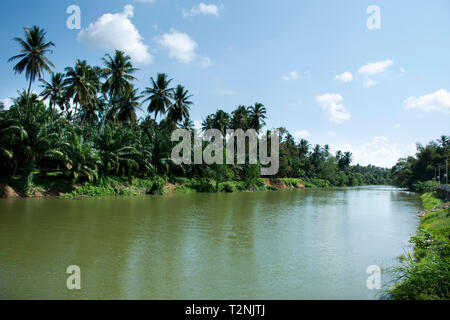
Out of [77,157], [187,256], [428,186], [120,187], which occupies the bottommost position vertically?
[187,256]

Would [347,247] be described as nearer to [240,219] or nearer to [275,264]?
[275,264]

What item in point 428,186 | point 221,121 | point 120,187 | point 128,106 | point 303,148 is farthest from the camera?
point 303,148

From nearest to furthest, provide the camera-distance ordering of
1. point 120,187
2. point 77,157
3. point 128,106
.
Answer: point 77,157 < point 120,187 < point 128,106

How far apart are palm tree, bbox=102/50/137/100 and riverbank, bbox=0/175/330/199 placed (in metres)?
10.6

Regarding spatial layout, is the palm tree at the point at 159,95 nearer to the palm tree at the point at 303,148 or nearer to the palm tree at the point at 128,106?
the palm tree at the point at 128,106

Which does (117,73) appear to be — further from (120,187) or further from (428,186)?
(428,186)

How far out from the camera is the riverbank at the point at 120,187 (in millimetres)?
22591

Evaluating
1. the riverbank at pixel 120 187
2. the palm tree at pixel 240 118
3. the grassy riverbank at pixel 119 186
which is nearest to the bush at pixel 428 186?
the riverbank at pixel 120 187

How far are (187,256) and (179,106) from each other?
35.1m

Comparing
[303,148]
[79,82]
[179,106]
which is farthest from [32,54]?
[303,148]

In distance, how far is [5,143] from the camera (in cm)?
2223

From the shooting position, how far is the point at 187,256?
8.49 metres

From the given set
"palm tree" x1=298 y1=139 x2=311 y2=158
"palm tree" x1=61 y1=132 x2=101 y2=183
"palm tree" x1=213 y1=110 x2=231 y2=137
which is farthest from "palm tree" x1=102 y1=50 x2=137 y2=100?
"palm tree" x1=298 y1=139 x2=311 y2=158
